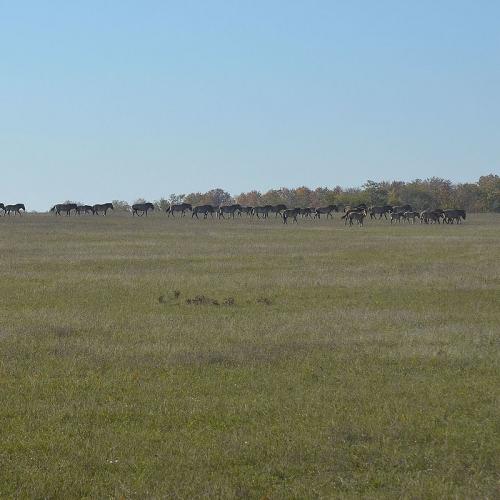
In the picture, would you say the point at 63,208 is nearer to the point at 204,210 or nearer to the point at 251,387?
the point at 204,210

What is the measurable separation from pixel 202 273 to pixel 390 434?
79.0 ft

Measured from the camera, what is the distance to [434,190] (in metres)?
171

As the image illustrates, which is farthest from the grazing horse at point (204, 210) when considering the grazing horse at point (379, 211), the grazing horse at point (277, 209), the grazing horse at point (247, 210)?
the grazing horse at point (379, 211)

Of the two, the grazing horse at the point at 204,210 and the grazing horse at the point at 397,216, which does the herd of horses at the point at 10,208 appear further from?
the grazing horse at the point at 397,216

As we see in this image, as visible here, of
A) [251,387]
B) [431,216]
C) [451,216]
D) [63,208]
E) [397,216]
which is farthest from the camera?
[63,208]

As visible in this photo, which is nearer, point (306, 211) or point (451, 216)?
point (451, 216)

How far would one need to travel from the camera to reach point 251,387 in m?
13.7

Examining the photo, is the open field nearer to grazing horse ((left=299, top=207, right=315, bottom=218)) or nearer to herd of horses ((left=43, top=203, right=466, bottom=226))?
herd of horses ((left=43, top=203, right=466, bottom=226))

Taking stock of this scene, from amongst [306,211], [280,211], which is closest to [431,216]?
[306,211]

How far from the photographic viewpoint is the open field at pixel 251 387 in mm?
9703

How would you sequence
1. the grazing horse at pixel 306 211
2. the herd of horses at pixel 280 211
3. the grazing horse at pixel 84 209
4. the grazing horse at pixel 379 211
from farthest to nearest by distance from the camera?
the grazing horse at pixel 84 209, the grazing horse at pixel 306 211, the grazing horse at pixel 379 211, the herd of horses at pixel 280 211

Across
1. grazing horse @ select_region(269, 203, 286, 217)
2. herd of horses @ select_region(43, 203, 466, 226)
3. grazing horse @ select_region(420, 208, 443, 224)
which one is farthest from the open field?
grazing horse @ select_region(269, 203, 286, 217)

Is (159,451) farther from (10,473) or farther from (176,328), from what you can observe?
(176,328)

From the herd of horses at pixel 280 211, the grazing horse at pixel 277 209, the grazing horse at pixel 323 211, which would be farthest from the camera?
the grazing horse at pixel 277 209
